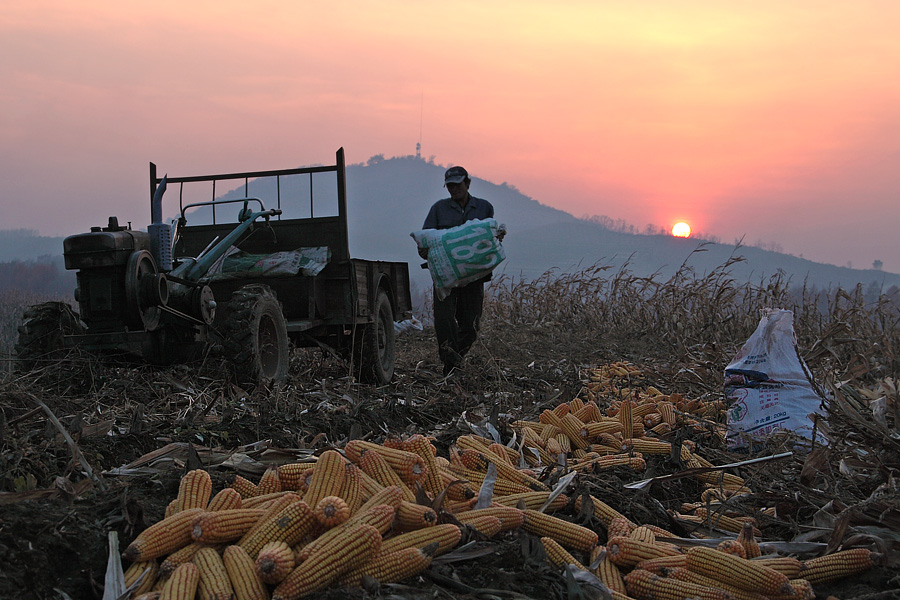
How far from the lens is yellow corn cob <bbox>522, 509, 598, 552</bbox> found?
278cm

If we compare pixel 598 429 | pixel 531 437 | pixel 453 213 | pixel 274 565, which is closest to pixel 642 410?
pixel 598 429

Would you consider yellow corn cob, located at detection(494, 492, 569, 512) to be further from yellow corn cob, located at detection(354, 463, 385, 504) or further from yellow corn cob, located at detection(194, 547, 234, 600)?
yellow corn cob, located at detection(194, 547, 234, 600)

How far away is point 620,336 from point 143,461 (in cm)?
1062

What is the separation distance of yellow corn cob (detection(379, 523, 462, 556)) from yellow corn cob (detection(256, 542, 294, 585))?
32 cm

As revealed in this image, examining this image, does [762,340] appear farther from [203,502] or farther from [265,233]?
[265,233]

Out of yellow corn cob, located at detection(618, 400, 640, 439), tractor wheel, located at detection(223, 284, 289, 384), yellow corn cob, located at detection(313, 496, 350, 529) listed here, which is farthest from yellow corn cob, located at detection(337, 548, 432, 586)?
tractor wheel, located at detection(223, 284, 289, 384)

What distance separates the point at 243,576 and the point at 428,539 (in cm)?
60

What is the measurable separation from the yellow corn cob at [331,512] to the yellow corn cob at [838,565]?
5.38 ft

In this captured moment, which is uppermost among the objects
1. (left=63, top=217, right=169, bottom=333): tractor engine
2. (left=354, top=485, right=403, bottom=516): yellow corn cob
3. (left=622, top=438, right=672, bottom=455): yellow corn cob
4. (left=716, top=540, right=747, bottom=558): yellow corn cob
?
(left=63, top=217, right=169, bottom=333): tractor engine

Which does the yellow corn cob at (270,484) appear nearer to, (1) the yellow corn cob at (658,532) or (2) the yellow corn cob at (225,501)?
(2) the yellow corn cob at (225,501)

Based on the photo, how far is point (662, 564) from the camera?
2619mm

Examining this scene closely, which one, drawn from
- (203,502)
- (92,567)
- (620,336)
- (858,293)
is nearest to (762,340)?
(203,502)

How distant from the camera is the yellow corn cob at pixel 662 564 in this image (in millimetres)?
2592

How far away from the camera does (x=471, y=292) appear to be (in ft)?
29.0
